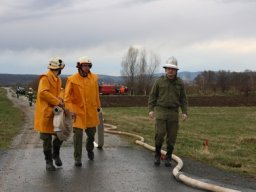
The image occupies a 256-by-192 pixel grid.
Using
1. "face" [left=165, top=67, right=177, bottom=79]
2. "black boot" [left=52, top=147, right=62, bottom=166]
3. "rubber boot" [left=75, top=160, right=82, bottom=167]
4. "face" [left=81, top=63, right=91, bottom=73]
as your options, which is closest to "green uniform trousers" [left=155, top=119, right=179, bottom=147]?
"face" [left=165, top=67, right=177, bottom=79]

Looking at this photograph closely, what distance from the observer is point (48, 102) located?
9.40m

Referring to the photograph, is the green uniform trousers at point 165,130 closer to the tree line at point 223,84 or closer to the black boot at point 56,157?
the black boot at point 56,157

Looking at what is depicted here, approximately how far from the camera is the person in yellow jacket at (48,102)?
939cm

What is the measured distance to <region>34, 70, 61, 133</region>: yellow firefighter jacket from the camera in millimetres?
9359

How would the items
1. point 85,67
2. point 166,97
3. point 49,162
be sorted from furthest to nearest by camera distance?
point 85,67 → point 166,97 → point 49,162

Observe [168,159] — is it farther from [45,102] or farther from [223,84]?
[223,84]

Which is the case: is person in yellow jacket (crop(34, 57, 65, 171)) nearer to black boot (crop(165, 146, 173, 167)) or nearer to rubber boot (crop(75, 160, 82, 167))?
rubber boot (crop(75, 160, 82, 167))

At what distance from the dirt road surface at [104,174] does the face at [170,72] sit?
1.76m

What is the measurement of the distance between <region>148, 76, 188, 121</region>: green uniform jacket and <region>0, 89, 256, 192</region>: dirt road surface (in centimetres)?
104

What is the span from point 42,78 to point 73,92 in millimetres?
804

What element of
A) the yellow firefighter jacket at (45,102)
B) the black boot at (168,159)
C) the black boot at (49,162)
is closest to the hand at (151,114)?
the black boot at (168,159)

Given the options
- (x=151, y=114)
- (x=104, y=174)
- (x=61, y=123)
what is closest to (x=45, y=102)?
(x=61, y=123)

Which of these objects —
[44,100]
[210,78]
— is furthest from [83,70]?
[210,78]

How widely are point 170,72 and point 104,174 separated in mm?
2381
